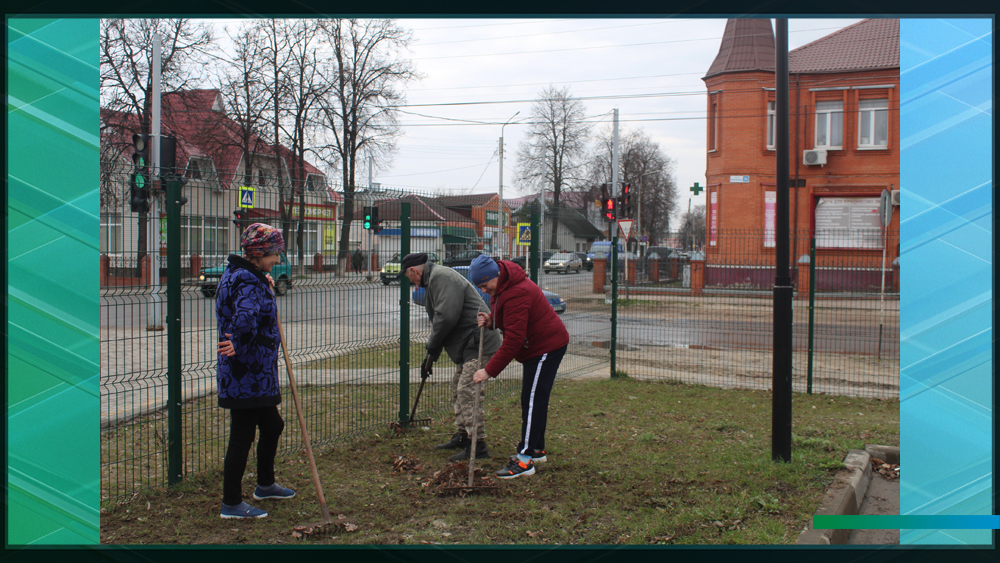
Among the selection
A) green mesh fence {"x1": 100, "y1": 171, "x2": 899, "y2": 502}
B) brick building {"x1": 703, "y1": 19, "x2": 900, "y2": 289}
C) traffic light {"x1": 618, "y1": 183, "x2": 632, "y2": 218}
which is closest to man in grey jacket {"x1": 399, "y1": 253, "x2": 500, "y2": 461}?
green mesh fence {"x1": 100, "y1": 171, "x2": 899, "y2": 502}

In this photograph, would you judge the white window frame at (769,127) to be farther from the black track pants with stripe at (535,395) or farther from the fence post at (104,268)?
the fence post at (104,268)

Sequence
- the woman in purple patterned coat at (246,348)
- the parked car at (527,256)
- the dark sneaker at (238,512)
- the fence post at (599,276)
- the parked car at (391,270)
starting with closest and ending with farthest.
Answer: the woman in purple patterned coat at (246,348), the dark sneaker at (238,512), the parked car at (391,270), the parked car at (527,256), the fence post at (599,276)

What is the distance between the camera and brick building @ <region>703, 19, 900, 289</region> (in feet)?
83.8

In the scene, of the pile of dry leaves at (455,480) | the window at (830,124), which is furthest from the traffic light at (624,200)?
the pile of dry leaves at (455,480)

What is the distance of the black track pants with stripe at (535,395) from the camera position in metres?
5.09

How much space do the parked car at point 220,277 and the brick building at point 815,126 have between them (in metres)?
22.2

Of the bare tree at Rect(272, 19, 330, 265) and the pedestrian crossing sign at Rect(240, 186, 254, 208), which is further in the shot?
the bare tree at Rect(272, 19, 330, 265)

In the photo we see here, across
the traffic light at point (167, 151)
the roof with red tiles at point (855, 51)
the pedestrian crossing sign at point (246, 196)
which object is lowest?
the pedestrian crossing sign at point (246, 196)

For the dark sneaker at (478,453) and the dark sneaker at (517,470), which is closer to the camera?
the dark sneaker at (517,470)

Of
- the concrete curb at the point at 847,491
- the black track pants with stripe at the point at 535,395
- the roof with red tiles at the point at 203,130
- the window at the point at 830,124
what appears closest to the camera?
the concrete curb at the point at 847,491

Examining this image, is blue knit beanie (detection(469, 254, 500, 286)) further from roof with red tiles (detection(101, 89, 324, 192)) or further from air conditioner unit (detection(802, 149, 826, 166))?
air conditioner unit (detection(802, 149, 826, 166))

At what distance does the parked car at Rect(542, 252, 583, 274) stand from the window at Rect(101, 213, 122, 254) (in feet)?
17.8

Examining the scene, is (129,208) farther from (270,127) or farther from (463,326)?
(270,127)
